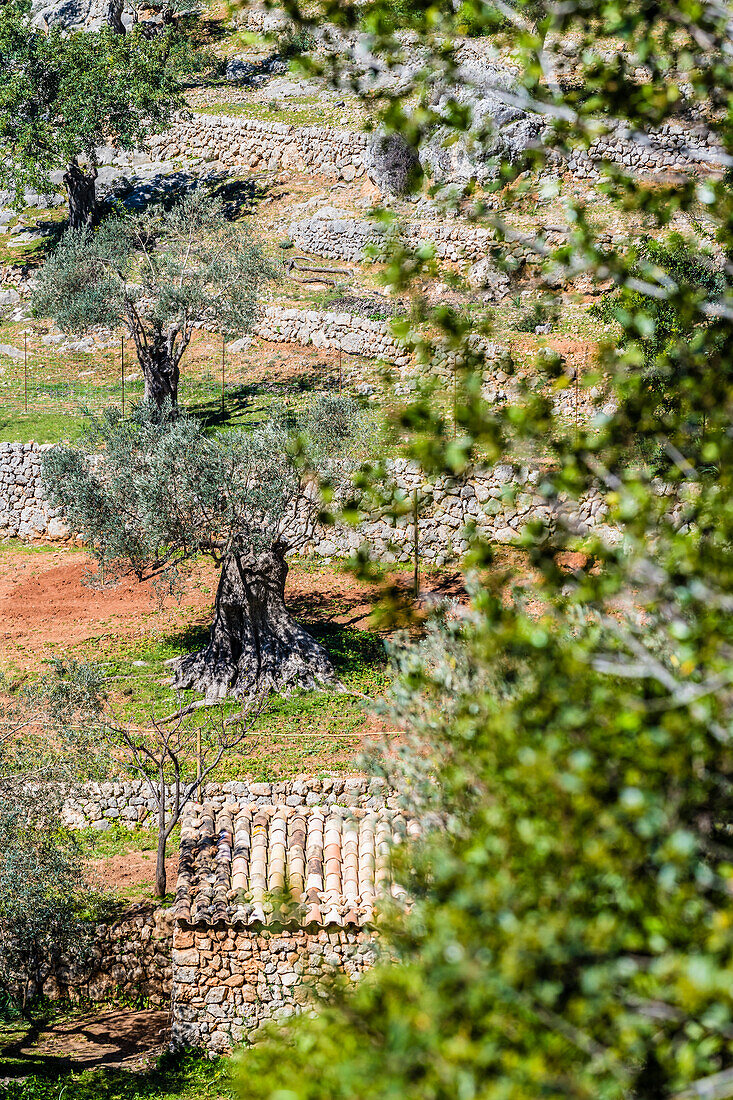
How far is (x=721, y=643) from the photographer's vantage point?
13.6ft

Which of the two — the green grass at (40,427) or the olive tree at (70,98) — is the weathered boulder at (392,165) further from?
the green grass at (40,427)

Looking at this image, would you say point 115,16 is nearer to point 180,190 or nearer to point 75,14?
point 75,14

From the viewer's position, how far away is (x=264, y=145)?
46.3 metres

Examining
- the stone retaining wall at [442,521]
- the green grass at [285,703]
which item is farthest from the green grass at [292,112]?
the green grass at [285,703]

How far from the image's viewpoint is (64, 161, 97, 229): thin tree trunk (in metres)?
43.0

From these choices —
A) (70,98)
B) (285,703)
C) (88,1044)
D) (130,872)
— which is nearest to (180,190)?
(70,98)

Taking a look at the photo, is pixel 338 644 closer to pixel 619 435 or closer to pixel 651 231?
pixel 619 435

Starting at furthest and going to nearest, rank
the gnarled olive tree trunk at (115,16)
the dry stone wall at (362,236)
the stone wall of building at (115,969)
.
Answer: the gnarled olive tree trunk at (115,16)
the dry stone wall at (362,236)
the stone wall of building at (115,969)

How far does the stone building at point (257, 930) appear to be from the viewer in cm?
1117

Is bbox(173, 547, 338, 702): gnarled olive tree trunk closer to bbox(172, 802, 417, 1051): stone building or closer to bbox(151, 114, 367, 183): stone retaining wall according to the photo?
bbox(172, 802, 417, 1051): stone building

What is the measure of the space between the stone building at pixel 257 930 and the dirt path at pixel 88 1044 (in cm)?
67

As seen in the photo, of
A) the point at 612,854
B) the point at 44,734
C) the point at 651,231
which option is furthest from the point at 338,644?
the point at 651,231

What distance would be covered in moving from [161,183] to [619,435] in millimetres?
46558

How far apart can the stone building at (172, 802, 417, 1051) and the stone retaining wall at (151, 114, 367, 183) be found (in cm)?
3628
